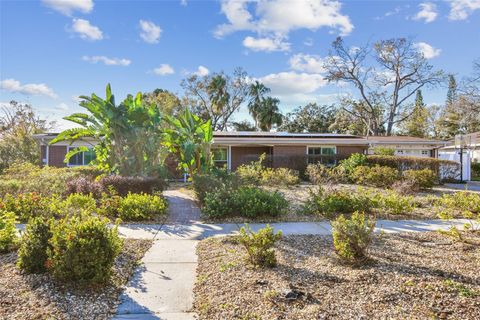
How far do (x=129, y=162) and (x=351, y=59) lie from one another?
96.0 ft

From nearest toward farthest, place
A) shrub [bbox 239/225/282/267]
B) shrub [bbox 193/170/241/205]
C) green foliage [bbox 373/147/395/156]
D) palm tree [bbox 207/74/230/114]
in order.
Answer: shrub [bbox 239/225/282/267]
shrub [bbox 193/170/241/205]
green foliage [bbox 373/147/395/156]
palm tree [bbox 207/74/230/114]

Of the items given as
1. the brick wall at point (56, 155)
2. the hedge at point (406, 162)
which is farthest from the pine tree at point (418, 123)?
the brick wall at point (56, 155)

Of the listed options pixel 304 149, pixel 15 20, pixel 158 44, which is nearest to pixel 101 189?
pixel 15 20

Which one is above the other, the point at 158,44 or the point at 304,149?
the point at 158,44

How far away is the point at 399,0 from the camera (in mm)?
10758

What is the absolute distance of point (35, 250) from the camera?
4.00 meters

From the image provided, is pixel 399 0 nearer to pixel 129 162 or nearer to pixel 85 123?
pixel 129 162

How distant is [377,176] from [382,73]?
24.5 meters

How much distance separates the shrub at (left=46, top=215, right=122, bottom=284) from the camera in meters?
3.65

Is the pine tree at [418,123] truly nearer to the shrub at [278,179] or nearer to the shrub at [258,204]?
the shrub at [278,179]

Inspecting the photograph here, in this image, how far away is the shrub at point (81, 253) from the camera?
3650 millimetres

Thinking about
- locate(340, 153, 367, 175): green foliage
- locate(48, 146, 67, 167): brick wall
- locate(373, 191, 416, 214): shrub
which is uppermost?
locate(48, 146, 67, 167): brick wall

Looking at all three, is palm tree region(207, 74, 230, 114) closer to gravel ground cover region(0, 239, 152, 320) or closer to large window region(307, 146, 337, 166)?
large window region(307, 146, 337, 166)

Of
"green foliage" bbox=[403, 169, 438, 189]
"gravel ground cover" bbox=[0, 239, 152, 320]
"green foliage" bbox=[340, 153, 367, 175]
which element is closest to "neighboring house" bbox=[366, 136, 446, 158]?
"green foliage" bbox=[340, 153, 367, 175]
